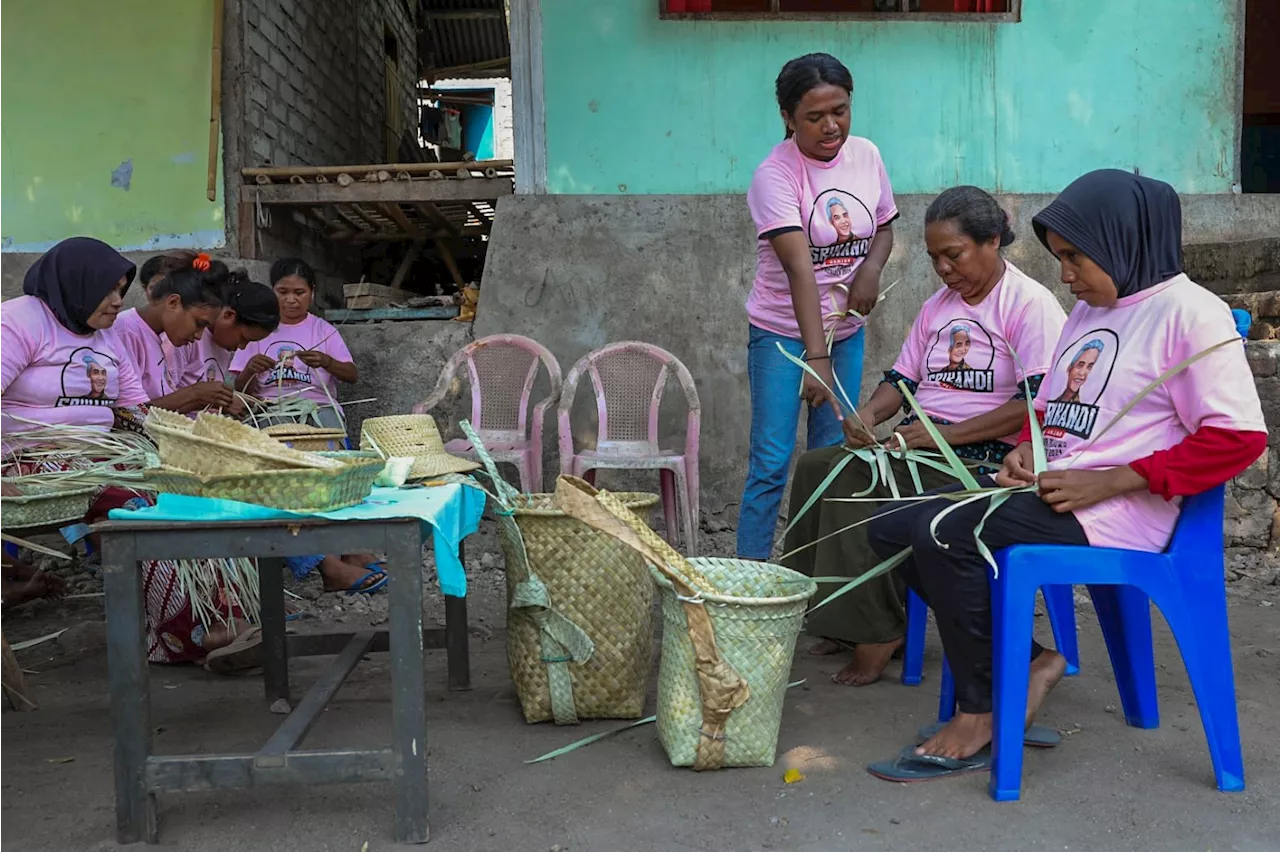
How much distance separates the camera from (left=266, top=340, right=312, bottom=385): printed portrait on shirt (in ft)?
16.9

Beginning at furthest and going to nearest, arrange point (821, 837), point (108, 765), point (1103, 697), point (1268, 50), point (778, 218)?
point (1268, 50), point (778, 218), point (1103, 697), point (108, 765), point (821, 837)

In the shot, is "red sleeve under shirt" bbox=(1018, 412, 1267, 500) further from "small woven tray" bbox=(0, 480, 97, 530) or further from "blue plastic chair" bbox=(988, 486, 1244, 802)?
"small woven tray" bbox=(0, 480, 97, 530)

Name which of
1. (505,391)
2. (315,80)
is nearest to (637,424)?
(505,391)

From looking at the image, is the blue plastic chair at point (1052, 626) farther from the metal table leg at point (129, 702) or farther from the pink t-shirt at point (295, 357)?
the pink t-shirt at point (295, 357)

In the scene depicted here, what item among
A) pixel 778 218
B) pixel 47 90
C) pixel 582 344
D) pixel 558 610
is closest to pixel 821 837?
pixel 558 610

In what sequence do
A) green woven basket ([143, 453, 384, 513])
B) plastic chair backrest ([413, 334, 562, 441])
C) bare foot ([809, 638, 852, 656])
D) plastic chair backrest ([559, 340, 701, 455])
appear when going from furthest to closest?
plastic chair backrest ([413, 334, 562, 441]) < plastic chair backrest ([559, 340, 701, 455]) < bare foot ([809, 638, 852, 656]) < green woven basket ([143, 453, 384, 513])

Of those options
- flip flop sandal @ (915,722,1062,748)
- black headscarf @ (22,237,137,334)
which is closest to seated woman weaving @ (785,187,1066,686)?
flip flop sandal @ (915,722,1062,748)

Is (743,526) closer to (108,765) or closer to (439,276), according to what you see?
(108,765)

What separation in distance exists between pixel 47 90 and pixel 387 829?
17.7ft

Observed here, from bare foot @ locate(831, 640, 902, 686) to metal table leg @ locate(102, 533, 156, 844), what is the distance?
1924mm

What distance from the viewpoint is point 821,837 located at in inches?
88.7

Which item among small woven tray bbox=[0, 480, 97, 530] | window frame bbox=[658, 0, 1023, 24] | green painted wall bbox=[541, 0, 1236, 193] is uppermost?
window frame bbox=[658, 0, 1023, 24]

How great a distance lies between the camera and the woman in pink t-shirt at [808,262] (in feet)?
11.5

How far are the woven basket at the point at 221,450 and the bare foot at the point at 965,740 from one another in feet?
4.96
